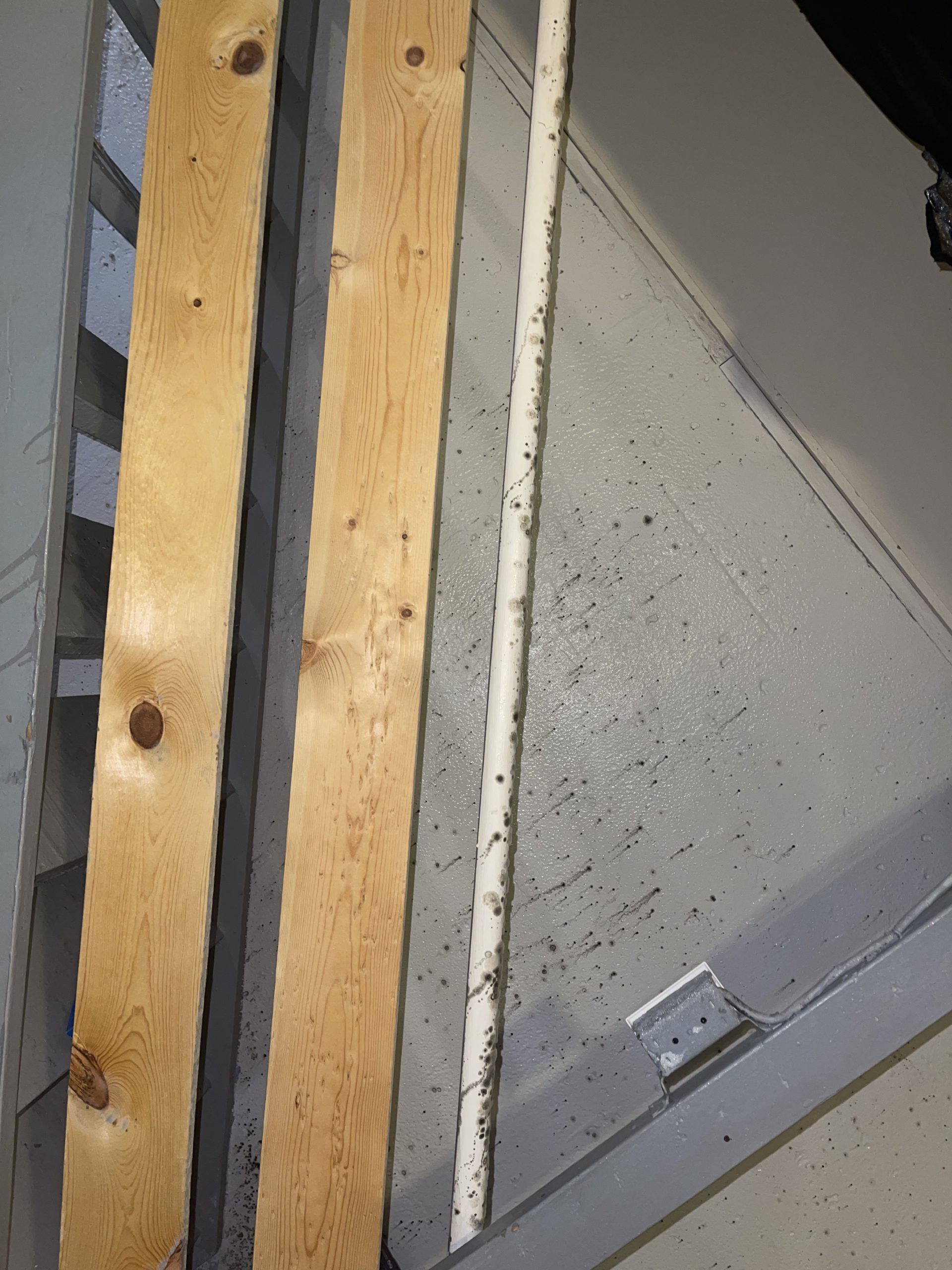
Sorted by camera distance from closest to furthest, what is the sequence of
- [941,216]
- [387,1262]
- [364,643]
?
[941,216] → [364,643] → [387,1262]

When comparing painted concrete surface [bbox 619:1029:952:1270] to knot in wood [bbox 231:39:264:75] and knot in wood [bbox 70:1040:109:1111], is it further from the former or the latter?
knot in wood [bbox 231:39:264:75]

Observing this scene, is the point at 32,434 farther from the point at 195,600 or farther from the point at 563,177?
the point at 563,177

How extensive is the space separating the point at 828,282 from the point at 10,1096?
6.50ft

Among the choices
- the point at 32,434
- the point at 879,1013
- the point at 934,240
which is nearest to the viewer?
the point at 879,1013

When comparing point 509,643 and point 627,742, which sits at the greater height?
point 509,643

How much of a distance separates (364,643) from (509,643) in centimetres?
34

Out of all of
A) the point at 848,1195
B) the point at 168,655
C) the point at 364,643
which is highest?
the point at 168,655

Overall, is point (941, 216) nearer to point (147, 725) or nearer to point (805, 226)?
point (805, 226)

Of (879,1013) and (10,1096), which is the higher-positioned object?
(10,1096)

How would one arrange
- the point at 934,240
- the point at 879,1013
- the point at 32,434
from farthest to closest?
the point at 32,434 < the point at 934,240 < the point at 879,1013

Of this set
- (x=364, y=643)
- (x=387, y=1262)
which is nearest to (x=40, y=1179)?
(x=387, y=1262)

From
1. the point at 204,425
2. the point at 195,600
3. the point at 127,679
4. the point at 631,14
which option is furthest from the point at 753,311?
the point at 127,679

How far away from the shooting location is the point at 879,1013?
0.83 metres

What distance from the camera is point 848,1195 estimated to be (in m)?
1.57
